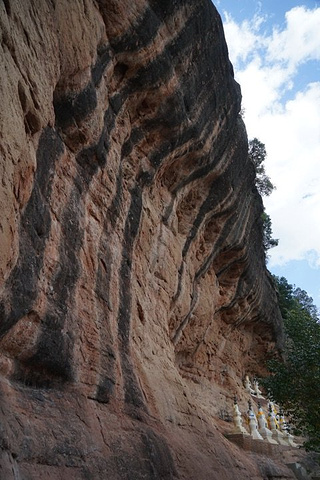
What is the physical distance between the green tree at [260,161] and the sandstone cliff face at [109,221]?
1508 centimetres

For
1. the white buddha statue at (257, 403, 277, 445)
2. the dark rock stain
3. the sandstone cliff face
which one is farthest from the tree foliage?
the dark rock stain

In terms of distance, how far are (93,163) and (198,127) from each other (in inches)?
133

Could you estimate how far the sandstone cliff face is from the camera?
16.2ft

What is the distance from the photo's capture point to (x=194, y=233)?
1229 cm

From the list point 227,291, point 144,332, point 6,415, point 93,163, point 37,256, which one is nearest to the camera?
point 6,415

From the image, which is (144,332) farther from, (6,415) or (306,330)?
(306,330)

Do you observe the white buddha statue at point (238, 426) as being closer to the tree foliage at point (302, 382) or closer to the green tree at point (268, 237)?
the tree foliage at point (302, 382)

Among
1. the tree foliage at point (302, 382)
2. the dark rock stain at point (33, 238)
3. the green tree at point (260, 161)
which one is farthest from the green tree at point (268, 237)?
the dark rock stain at point (33, 238)

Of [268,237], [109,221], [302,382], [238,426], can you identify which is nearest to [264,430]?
[238,426]

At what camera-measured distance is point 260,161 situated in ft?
92.0

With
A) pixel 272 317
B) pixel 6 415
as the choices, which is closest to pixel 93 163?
pixel 6 415

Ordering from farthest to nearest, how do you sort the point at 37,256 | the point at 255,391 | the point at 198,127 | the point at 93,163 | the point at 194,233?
the point at 255,391, the point at 194,233, the point at 198,127, the point at 93,163, the point at 37,256

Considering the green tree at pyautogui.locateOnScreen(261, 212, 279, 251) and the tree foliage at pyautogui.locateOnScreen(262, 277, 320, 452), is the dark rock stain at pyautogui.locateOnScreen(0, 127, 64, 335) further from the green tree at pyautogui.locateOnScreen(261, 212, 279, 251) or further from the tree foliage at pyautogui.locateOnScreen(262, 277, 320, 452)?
the green tree at pyautogui.locateOnScreen(261, 212, 279, 251)

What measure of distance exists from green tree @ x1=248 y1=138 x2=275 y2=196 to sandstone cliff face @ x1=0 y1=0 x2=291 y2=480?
49.5 ft
